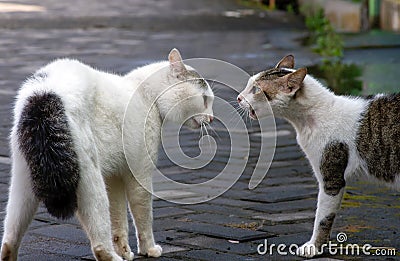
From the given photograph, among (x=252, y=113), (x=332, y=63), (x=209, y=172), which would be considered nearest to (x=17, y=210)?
(x=252, y=113)

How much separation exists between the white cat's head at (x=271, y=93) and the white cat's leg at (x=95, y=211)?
1.08 m

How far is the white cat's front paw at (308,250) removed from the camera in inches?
180

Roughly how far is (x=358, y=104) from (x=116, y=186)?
4.57 ft

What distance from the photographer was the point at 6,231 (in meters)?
A: 4.19

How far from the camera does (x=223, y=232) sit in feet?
16.4

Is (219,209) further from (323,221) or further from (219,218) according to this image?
(323,221)

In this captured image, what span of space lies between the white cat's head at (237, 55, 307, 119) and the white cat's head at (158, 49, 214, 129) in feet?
0.67

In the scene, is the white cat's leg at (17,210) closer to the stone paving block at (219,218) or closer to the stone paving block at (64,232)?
the stone paving block at (64,232)

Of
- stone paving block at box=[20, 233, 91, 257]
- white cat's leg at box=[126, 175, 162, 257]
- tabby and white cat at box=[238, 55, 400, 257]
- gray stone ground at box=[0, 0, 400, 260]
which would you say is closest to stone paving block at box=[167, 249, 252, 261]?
gray stone ground at box=[0, 0, 400, 260]

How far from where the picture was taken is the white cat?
13.1ft

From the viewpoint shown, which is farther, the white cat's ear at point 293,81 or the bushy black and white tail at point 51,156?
the white cat's ear at point 293,81

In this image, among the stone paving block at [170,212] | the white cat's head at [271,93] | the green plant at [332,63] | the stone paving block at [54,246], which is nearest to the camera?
the stone paving block at [54,246]

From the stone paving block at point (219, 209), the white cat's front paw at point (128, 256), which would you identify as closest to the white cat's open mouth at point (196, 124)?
the stone paving block at point (219, 209)

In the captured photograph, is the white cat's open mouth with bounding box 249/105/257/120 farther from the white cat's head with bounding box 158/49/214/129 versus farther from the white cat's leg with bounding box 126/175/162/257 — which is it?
the white cat's leg with bounding box 126/175/162/257
